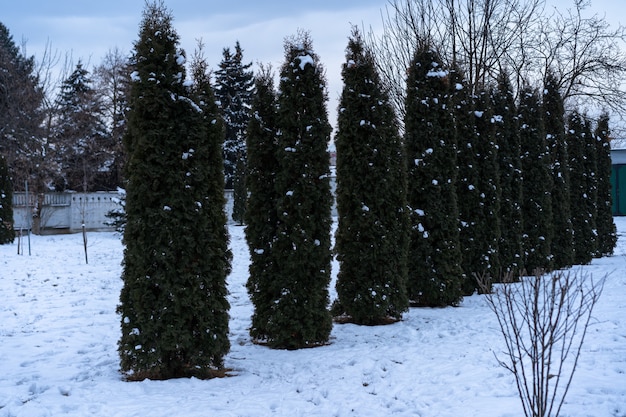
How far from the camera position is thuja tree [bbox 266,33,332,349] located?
645cm

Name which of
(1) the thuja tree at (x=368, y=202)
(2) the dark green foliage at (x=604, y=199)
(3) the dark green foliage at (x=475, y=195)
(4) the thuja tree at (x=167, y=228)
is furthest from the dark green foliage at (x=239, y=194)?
(4) the thuja tree at (x=167, y=228)

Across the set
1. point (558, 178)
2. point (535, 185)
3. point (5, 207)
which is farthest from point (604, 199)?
point (5, 207)

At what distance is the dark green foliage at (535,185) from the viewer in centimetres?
1266

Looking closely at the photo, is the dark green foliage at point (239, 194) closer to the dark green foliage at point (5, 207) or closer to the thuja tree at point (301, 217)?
the dark green foliage at point (5, 207)

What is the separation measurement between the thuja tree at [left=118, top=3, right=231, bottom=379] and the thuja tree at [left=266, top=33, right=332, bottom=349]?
117cm

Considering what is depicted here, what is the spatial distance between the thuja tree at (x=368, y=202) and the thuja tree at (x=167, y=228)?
2.80 meters

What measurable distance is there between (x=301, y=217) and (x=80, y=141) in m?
24.8

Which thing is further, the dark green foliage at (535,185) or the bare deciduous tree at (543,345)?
the dark green foliage at (535,185)

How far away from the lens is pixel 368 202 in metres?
7.82

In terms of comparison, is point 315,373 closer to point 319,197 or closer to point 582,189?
point 319,197

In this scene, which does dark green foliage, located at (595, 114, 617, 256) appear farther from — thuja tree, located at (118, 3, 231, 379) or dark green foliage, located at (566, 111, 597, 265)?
thuja tree, located at (118, 3, 231, 379)

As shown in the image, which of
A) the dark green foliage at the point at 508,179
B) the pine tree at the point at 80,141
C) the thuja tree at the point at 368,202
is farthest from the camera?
the pine tree at the point at 80,141

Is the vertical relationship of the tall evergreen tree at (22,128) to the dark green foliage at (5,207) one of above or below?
above

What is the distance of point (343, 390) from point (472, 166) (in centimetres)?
633
